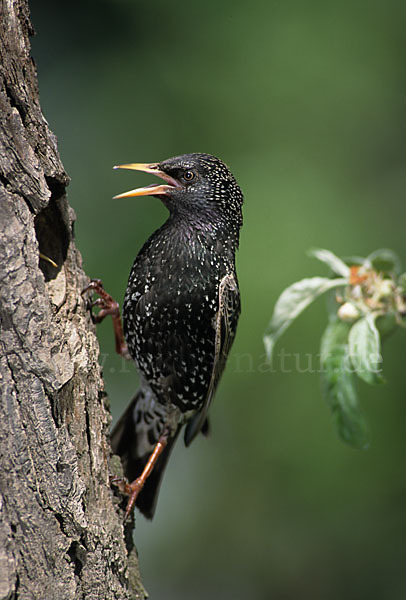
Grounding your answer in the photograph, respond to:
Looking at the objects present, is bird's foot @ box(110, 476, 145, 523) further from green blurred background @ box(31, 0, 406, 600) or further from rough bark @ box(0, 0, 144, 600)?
green blurred background @ box(31, 0, 406, 600)

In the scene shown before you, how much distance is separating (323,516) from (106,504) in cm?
336

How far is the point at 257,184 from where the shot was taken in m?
4.71

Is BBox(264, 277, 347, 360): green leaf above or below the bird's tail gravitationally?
above

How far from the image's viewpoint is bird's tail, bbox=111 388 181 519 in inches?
120

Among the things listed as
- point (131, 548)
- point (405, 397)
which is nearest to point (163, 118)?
point (405, 397)

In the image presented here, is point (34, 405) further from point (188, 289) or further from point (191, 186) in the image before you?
point (191, 186)

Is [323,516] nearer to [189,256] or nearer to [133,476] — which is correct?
[133,476]

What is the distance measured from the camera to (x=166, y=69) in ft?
16.6

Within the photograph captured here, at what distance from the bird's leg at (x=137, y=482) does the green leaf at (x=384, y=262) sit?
1.23 m

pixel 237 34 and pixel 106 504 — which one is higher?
pixel 237 34

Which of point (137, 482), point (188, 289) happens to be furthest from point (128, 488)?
point (188, 289)

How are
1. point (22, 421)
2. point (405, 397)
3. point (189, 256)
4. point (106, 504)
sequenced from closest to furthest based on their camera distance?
point (22, 421)
point (106, 504)
point (189, 256)
point (405, 397)

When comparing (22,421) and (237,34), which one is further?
(237,34)

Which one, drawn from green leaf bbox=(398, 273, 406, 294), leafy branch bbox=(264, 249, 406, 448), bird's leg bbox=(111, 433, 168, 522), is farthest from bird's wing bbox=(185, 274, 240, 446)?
green leaf bbox=(398, 273, 406, 294)
